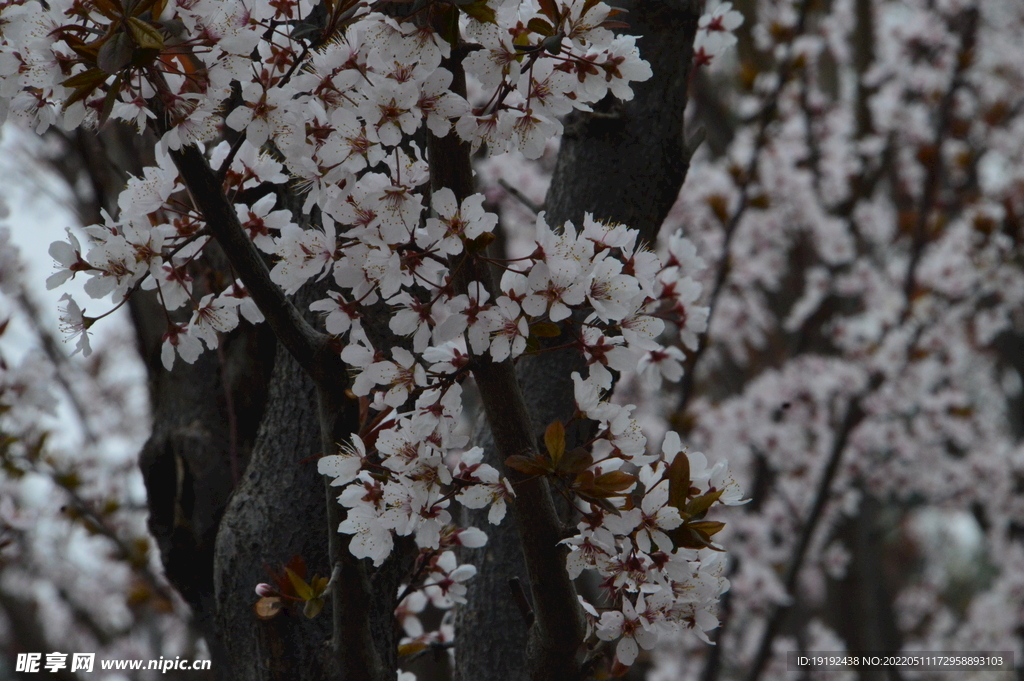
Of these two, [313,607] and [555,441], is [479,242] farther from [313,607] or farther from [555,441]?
[313,607]

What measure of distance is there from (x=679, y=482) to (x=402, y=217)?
56 cm

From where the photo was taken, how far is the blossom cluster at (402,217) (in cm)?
105

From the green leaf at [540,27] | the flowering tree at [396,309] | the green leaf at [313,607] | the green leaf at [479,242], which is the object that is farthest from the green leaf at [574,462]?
the green leaf at [540,27]

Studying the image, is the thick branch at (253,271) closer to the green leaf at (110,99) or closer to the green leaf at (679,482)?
the green leaf at (110,99)

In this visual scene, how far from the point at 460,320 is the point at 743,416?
16.1 ft

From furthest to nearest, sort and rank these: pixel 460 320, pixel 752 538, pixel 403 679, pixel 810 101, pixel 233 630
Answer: pixel 810 101, pixel 752 538, pixel 403 679, pixel 233 630, pixel 460 320

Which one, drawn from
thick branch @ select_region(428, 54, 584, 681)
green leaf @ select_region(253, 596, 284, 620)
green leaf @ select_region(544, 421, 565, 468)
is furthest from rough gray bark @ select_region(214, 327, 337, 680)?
green leaf @ select_region(544, 421, 565, 468)

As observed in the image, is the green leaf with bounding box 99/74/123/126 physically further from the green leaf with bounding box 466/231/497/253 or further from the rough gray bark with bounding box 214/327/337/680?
the rough gray bark with bounding box 214/327/337/680

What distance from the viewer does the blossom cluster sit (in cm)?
105

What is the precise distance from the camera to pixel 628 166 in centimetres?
178

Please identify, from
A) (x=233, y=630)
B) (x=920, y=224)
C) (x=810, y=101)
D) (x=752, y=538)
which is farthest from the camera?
(x=810, y=101)

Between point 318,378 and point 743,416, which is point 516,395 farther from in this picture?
point 743,416

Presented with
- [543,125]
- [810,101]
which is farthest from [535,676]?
[810,101]

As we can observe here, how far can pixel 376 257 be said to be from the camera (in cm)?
107
